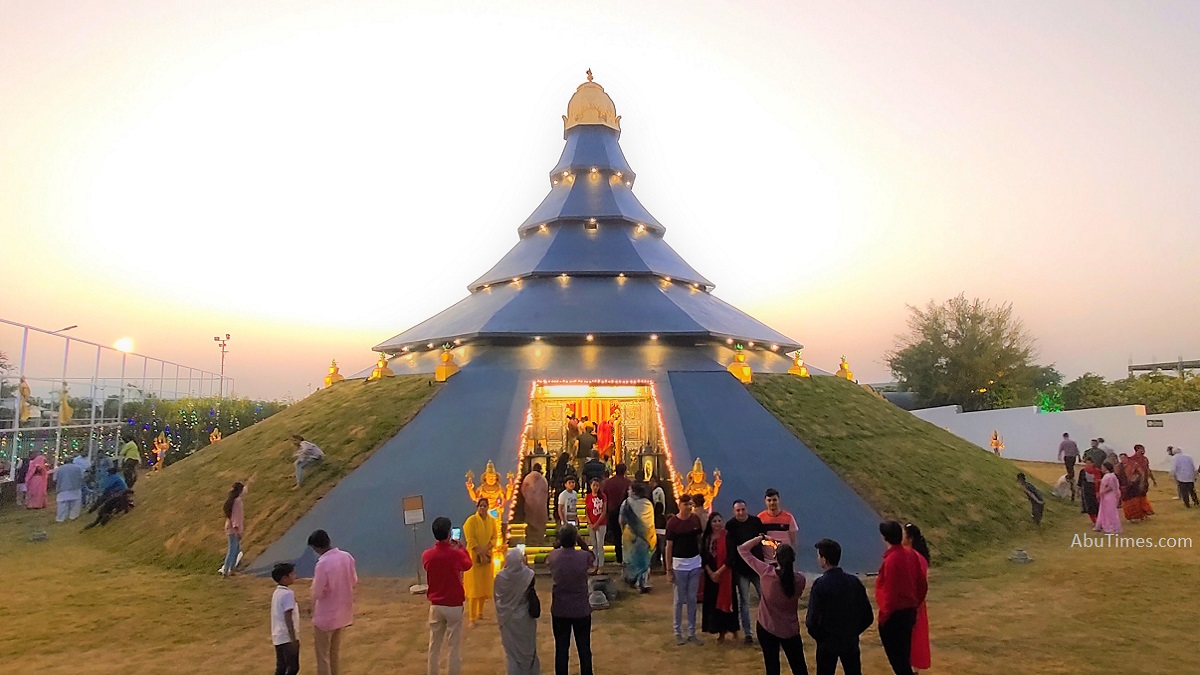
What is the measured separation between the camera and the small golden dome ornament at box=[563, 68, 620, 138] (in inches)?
1126

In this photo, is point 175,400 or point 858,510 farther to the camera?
point 175,400

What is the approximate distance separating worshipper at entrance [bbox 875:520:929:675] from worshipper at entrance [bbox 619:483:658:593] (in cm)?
488

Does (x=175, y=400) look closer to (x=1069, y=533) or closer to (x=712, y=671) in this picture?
(x=712, y=671)

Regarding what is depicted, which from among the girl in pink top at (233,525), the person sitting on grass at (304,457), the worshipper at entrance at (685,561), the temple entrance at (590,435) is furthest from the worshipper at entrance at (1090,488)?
the girl in pink top at (233,525)

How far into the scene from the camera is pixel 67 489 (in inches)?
762

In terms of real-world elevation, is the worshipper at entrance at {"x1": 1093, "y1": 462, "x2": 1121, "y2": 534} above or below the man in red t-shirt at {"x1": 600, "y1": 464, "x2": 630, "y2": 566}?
below

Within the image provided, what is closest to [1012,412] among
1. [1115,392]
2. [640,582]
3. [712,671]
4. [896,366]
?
[1115,392]

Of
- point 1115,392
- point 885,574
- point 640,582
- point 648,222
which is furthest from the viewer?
point 1115,392

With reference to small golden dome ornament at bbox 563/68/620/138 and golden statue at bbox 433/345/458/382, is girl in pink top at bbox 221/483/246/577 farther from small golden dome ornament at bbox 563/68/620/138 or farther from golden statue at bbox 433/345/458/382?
small golden dome ornament at bbox 563/68/620/138

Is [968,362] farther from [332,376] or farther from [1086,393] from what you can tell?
[332,376]

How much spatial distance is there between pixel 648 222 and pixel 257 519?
678 inches

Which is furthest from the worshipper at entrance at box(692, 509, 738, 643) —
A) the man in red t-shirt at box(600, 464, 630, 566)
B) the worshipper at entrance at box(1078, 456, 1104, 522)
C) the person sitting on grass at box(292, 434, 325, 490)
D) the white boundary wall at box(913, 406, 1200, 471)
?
the white boundary wall at box(913, 406, 1200, 471)

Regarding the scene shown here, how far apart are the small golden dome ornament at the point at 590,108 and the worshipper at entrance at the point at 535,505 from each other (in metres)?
20.0

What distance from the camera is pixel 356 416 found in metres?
18.3
